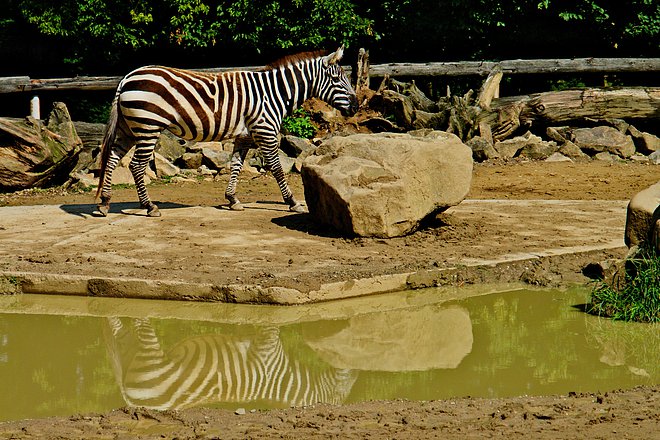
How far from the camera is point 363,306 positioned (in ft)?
26.0

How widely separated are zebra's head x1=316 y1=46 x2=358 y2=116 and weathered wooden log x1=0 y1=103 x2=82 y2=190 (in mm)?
4429

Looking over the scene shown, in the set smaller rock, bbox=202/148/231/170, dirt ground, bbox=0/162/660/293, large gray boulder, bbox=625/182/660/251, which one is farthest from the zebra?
large gray boulder, bbox=625/182/660/251

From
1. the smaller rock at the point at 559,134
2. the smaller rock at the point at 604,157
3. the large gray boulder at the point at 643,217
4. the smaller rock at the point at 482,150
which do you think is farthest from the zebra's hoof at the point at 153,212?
the smaller rock at the point at 559,134

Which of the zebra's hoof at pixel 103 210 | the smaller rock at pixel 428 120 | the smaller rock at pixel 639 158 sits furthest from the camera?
the smaller rock at pixel 428 120

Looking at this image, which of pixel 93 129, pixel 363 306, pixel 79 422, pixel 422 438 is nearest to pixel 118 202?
pixel 93 129

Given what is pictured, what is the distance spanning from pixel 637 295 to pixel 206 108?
574 centimetres

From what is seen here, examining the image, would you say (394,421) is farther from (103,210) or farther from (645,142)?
(645,142)

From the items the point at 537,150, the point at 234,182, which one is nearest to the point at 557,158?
the point at 537,150

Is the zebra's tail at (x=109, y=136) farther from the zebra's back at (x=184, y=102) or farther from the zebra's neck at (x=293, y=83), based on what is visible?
the zebra's neck at (x=293, y=83)

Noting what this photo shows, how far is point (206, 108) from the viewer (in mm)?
11141

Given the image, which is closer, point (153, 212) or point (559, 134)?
point (153, 212)

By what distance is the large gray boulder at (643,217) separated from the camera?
24.5 feet

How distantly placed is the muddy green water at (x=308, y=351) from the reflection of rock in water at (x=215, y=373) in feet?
0.04

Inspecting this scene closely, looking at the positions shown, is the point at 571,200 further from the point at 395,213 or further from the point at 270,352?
the point at 270,352
